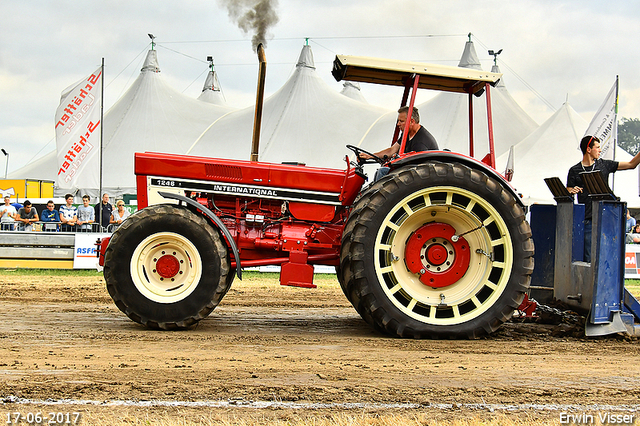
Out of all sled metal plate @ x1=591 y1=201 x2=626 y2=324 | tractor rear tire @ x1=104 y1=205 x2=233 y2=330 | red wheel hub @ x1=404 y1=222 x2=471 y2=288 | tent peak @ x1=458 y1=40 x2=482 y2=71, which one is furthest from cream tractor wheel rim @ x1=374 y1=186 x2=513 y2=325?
tent peak @ x1=458 y1=40 x2=482 y2=71

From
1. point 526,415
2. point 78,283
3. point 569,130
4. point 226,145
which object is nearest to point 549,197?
point 569,130

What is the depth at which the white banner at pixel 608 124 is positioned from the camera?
1143cm

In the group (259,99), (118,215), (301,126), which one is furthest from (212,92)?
(259,99)

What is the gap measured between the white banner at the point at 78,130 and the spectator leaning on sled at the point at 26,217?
0.80m

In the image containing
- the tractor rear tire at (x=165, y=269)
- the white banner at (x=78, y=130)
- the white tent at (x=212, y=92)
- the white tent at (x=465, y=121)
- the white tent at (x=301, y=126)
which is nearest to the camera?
the tractor rear tire at (x=165, y=269)

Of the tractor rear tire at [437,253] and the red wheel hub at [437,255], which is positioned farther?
the red wheel hub at [437,255]

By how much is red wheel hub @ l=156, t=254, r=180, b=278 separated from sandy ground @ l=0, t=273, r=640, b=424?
1.55 feet

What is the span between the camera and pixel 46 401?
2836 mm

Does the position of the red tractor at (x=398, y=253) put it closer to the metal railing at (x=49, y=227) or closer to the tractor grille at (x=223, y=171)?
the tractor grille at (x=223, y=171)

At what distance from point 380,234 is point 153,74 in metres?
20.6

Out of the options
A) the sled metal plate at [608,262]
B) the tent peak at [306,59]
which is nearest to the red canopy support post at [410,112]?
the sled metal plate at [608,262]

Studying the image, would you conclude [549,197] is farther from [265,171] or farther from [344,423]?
[344,423]

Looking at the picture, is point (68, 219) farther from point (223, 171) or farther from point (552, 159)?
point (552, 159)

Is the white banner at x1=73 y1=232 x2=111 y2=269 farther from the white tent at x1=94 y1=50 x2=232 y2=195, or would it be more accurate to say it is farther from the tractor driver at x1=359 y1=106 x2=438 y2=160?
the white tent at x1=94 y1=50 x2=232 y2=195
